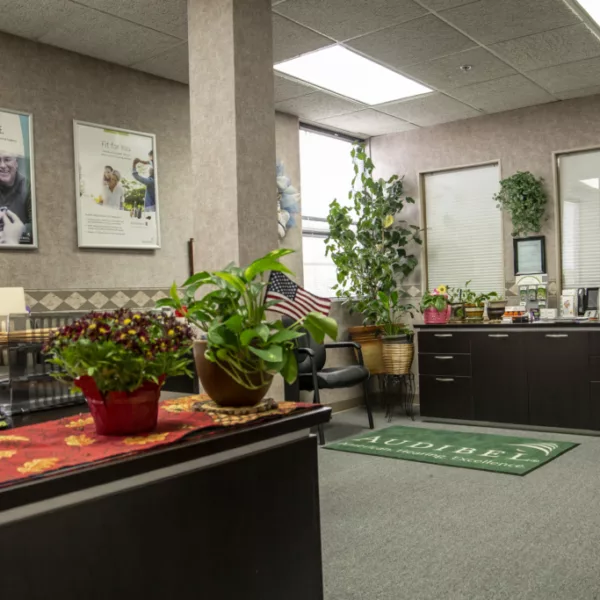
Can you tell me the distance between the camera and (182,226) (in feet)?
16.6

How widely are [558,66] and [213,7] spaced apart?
9.46 feet

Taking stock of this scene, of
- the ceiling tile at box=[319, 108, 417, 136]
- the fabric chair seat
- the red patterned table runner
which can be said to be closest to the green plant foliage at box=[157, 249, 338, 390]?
the red patterned table runner

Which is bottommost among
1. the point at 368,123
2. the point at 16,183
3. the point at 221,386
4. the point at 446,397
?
the point at 446,397

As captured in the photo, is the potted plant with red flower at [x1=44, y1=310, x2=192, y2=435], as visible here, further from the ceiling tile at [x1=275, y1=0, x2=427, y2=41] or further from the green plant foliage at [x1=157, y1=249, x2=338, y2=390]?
the ceiling tile at [x1=275, y1=0, x2=427, y2=41]

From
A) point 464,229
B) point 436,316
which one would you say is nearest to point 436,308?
point 436,316

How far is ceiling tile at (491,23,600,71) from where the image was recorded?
451 cm

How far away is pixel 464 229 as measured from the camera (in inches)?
261

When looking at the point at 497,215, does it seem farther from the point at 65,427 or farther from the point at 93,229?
the point at 65,427

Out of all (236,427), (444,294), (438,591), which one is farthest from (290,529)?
(444,294)

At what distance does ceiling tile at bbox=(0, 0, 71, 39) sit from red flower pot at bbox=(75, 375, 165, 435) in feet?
10.0

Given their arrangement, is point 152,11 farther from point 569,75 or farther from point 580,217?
point 580,217

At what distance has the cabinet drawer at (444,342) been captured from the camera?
562 cm

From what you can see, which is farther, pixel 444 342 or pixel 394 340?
pixel 394 340

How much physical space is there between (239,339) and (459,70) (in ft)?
13.9
